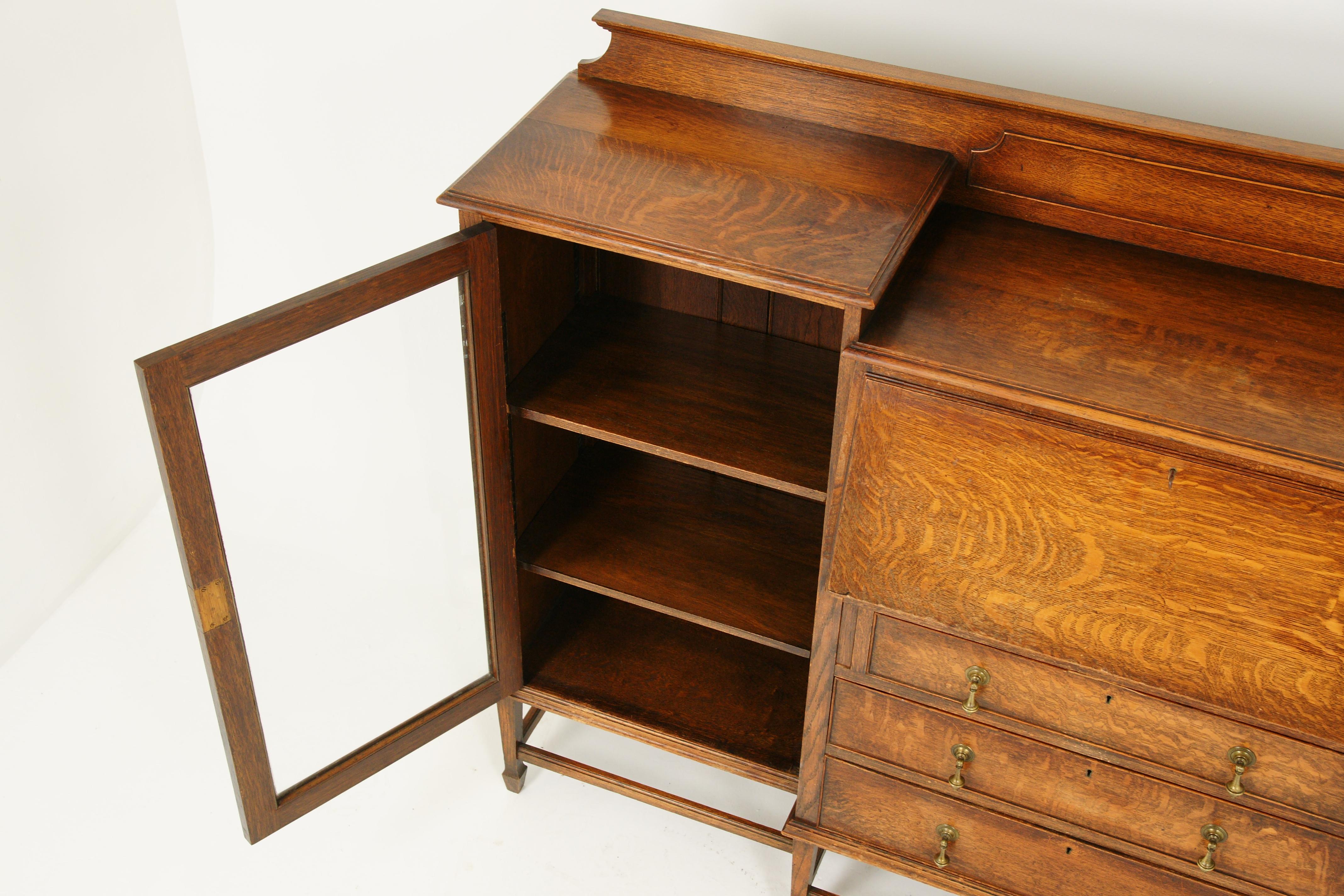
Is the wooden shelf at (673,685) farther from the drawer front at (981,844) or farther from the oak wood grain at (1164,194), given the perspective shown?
the oak wood grain at (1164,194)

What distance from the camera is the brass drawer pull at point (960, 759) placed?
5.81ft

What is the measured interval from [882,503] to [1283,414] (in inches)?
18.8

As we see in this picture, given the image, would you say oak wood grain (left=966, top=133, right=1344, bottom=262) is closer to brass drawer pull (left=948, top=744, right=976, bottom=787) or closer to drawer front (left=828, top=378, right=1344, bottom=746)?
drawer front (left=828, top=378, right=1344, bottom=746)

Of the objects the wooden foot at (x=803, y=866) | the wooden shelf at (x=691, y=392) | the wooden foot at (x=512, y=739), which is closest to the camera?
the wooden shelf at (x=691, y=392)

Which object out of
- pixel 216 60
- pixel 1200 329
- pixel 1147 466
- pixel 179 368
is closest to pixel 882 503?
pixel 1147 466

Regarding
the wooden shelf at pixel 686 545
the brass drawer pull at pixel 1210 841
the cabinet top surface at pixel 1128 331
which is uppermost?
the cabinet top surface at pixel 1128 331

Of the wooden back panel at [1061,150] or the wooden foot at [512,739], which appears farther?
the wooden foot at [512,739]

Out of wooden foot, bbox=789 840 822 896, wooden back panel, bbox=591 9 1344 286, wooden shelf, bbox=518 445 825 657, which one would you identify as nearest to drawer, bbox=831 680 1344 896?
wooden shelf, bbox=518 445 825 657

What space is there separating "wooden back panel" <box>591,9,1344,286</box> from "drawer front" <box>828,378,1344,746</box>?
0.44m

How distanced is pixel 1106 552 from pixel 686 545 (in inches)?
32.2

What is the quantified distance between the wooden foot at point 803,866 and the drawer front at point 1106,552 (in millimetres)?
666

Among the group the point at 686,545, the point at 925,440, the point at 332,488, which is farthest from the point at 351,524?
the point at 925,440

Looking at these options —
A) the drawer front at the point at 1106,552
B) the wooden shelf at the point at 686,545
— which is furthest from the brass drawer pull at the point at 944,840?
the drawer front at the point at 1106,552

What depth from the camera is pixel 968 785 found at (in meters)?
1.82
